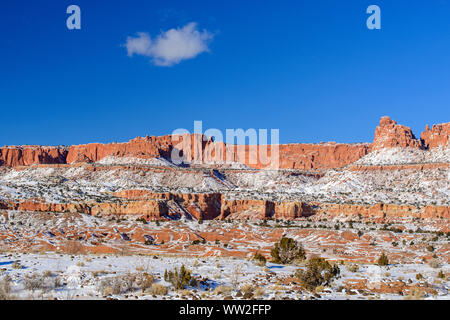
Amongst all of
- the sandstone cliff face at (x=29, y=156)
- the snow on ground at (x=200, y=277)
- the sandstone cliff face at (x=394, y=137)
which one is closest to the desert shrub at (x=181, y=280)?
the snow on ground at (x=200, y=277)

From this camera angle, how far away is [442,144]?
310 ft

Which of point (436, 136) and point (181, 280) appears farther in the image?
point (436, 136)

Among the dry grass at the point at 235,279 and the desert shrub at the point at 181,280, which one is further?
the dry grass at the point at 235,279

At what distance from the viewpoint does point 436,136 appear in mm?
99125

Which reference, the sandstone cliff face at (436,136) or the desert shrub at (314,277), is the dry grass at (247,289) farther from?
the sandstone cliff face at (436,136)

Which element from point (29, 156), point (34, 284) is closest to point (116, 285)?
point (34, 284)

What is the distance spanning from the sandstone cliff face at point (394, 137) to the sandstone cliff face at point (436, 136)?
2.80 meters

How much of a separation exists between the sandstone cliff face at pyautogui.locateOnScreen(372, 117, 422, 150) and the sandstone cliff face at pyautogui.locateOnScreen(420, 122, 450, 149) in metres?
2.80

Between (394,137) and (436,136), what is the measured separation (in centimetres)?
999

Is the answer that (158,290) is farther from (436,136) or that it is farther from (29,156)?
(29,156)

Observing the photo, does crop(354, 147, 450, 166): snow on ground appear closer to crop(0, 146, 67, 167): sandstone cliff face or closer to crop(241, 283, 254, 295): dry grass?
crop(241, 283, 254, 295): dry grass

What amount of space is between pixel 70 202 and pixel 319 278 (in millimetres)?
49632

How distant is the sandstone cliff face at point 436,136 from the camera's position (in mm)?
95875
